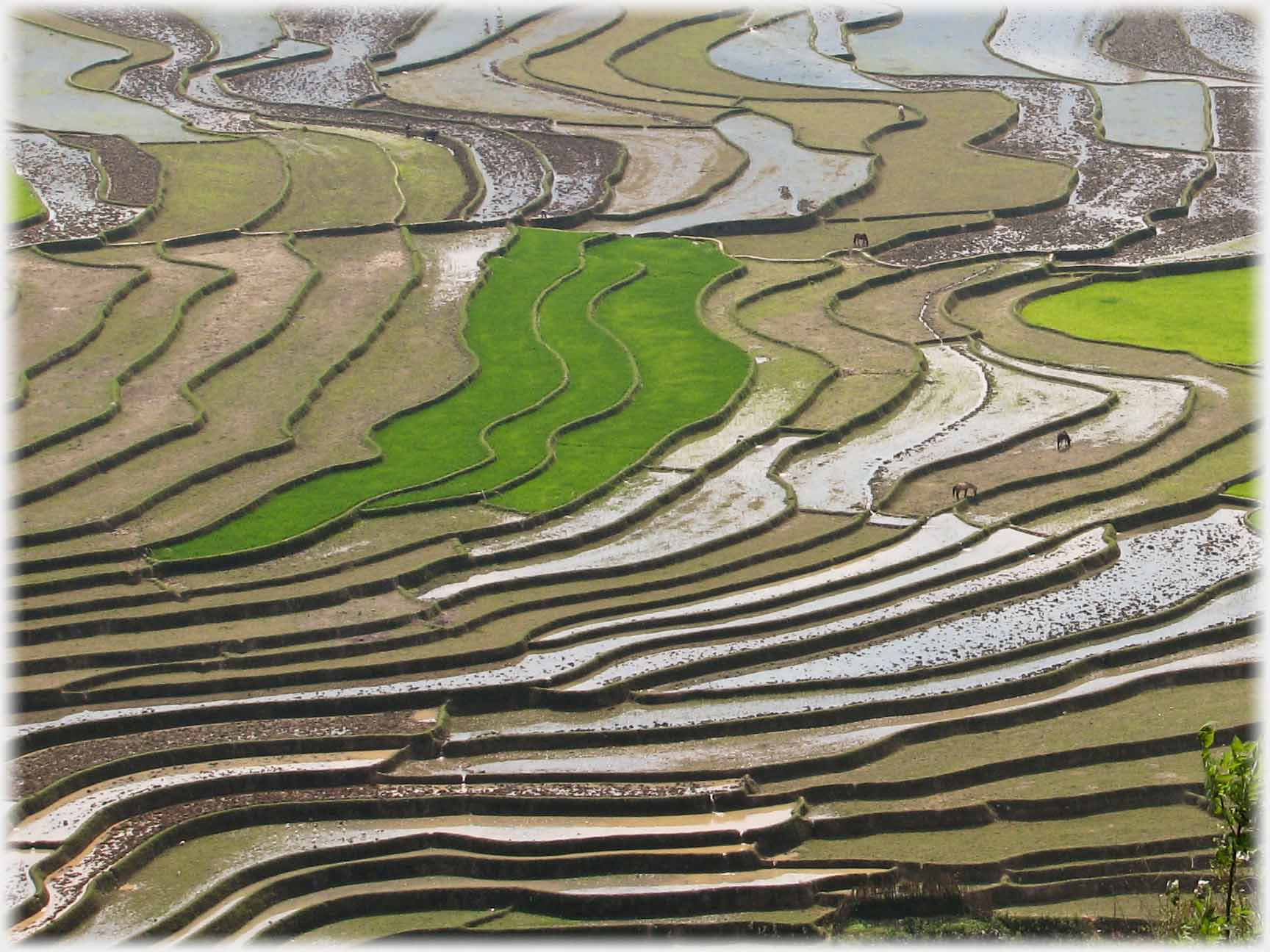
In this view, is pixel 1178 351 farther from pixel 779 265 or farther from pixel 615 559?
pixel 615 559

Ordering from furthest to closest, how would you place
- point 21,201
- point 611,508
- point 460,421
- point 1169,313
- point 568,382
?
point 21,201 → point 1169,313 → point 568,382 → point 460,421 → point 611,508

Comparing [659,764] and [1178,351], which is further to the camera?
[1178,351]

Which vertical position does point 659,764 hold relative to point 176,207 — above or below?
below

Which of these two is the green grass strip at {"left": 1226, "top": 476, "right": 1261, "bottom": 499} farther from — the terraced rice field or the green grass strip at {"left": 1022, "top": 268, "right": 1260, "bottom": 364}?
the green grass strip at {"left": 1022, "top": 268, "right": 1260, "bottom": 364}

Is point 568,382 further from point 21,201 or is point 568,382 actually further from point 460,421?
point 21,201

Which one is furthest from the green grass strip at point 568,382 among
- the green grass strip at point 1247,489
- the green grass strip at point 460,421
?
the green grass strip at point 1247,489

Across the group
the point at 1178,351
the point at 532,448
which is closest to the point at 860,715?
the point at 532,448

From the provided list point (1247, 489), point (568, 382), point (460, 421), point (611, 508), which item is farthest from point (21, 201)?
point (1247, 489)
